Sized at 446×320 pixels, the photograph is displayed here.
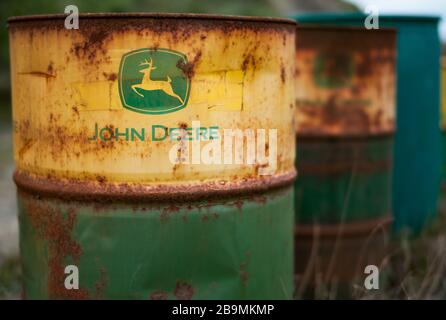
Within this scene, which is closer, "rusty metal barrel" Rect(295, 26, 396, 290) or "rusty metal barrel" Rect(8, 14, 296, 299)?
"rusty metal barrel" Rect(8, 14, 296, 299)

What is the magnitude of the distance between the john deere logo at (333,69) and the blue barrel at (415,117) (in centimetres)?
86

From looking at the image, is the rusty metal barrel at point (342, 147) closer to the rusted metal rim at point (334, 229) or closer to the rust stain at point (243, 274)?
the rusted metal rim at point (334, 229)

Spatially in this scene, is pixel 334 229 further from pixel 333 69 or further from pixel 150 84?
pixel 150 84

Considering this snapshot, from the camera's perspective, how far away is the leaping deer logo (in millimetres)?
2078

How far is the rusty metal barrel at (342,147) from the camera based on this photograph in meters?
3.43

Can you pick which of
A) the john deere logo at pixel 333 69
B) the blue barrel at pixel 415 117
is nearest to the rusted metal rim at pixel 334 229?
the john deere logo at pixel 333 69

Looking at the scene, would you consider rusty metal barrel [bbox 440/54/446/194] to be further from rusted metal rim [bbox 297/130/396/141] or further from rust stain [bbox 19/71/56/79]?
rust stain [bbox 19/71/56/79]

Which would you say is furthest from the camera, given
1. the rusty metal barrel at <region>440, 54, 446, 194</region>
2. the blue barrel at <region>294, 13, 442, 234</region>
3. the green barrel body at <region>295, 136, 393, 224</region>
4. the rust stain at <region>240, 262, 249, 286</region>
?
the rusty metal barrel at <region>440, 54, 446, 194</region>

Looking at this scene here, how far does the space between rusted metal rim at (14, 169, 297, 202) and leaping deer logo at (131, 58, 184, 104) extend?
1.02 feet

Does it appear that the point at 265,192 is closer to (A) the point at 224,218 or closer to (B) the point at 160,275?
(A) the point at 224,218

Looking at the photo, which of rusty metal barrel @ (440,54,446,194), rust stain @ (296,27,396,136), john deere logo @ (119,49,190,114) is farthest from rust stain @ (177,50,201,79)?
rusty metal barrel @ (440,54,446,194)

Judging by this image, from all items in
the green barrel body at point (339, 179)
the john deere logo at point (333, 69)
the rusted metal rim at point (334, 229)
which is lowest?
the rusted metal rim at point (334, 229)

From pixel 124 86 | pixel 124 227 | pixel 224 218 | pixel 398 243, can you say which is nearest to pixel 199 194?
pixel 224 218

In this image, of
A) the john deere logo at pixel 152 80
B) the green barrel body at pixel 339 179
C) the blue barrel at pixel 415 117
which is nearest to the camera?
the john deere logo at pixel 152 80
